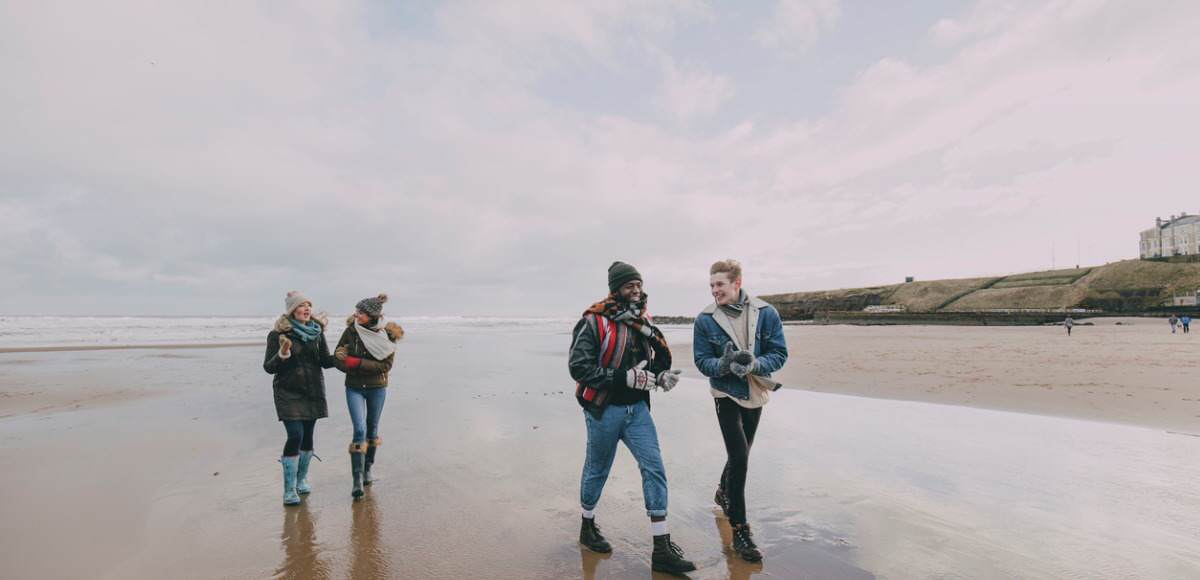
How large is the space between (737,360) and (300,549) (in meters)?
3.79

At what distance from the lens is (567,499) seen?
16.7 feet

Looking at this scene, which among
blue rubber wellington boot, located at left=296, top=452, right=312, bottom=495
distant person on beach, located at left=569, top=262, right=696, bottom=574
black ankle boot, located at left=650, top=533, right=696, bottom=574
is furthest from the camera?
blue rubber wellington boot, located at left=296, top=452, right=312, bottom=495

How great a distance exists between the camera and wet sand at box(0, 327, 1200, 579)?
12.2 feet

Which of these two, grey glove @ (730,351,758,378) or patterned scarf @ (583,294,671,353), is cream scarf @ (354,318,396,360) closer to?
patterned scarf @ (583,294,671,353)

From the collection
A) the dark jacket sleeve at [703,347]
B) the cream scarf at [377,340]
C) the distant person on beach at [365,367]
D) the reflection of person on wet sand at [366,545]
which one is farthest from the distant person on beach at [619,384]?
the cream scarf at [377,340]

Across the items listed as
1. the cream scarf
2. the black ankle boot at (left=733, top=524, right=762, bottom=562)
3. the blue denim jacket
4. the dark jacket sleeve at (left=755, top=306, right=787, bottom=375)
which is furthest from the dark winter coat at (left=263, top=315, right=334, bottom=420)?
the dark jacket sleeve at (left=755, top=306, right=787, bottom=375)

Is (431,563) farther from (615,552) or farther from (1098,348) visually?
(1098,348)

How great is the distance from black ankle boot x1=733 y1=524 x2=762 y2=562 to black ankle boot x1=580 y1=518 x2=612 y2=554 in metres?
0.98

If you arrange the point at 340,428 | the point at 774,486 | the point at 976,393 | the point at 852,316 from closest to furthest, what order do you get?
the point at 774,486, the point at 340,428, the point at 976,393, the point at 852,316

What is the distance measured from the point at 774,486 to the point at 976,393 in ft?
26.6

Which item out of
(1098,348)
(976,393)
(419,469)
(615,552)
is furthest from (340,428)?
(1098,348)

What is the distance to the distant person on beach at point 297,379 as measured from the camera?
5102 mm

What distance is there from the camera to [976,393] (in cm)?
1062

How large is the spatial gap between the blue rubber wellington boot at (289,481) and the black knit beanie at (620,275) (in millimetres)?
3853
